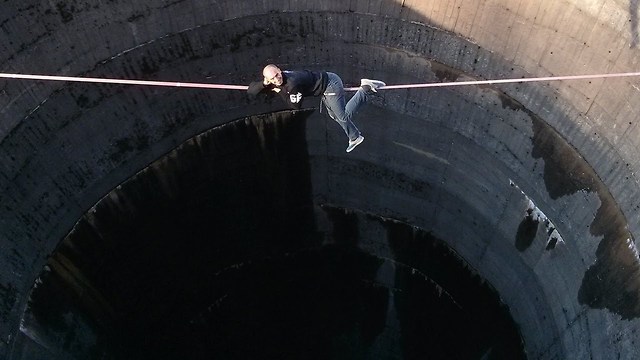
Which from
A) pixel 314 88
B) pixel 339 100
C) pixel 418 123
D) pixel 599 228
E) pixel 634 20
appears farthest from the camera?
pixel 418 123

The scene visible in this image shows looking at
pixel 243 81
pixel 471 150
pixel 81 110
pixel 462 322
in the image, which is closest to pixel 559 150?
pixel 471 150

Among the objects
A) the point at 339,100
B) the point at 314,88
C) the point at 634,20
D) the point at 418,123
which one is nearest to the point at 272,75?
the point at 314,88

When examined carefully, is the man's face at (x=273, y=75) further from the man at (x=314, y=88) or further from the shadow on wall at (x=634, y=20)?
the shadow on wall at (x=634, y=20)

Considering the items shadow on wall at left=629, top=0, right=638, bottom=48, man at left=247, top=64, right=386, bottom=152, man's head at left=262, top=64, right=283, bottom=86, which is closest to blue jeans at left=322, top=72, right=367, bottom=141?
man at left=247, top=64, right=386, bottom=152

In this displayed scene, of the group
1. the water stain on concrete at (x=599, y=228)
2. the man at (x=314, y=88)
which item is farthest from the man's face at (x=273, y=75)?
the water stain on concrete at (x=599, y=228)

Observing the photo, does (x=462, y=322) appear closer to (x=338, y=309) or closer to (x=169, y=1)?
(x=338, y=309)

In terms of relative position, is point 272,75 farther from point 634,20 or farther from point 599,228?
point 599,228
